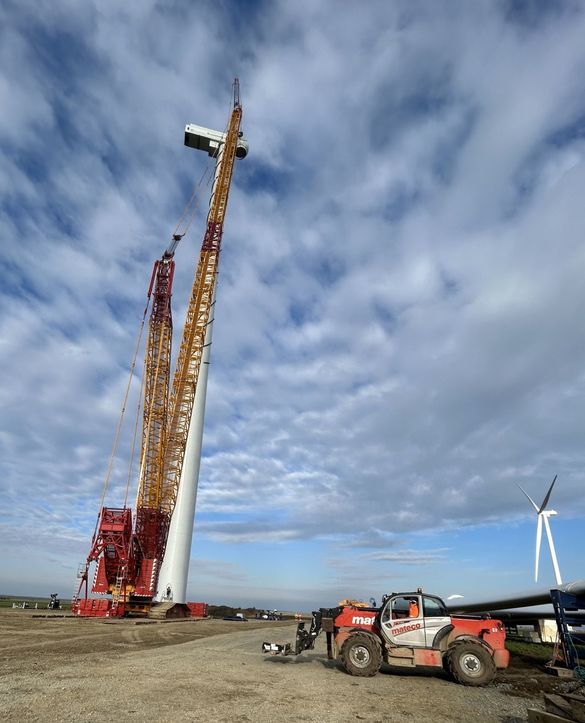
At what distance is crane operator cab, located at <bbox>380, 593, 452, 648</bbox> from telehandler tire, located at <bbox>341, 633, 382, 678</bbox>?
52 cm

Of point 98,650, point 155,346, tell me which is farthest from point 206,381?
point 98,650

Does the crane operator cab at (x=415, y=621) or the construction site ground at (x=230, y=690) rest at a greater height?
the crane operator cab at (x=415, y=621)

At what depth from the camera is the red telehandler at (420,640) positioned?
13.7m

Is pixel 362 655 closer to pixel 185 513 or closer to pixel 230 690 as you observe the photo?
pixel 230 690

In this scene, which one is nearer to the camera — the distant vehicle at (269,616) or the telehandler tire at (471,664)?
the telehandler tire at (471,664)

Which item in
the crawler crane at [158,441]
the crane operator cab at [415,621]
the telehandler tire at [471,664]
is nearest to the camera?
the telehandler tire at [471,664]

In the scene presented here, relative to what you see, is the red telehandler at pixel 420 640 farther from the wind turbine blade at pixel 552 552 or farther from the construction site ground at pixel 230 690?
the wind turbine blade at pixel 552 552

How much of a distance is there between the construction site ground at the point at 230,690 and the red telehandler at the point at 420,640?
0.52 meters

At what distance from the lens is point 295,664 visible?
16.8 metres

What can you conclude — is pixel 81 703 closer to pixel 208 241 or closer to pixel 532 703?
pixel 532 703

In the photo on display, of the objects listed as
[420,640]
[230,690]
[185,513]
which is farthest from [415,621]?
[185,513]

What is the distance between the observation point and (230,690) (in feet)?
38.8

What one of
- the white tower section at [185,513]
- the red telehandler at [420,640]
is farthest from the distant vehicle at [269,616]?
the red telehandler at [420,640]

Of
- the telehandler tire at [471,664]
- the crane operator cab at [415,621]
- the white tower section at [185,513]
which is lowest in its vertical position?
the telehandler tire at [471,664]
